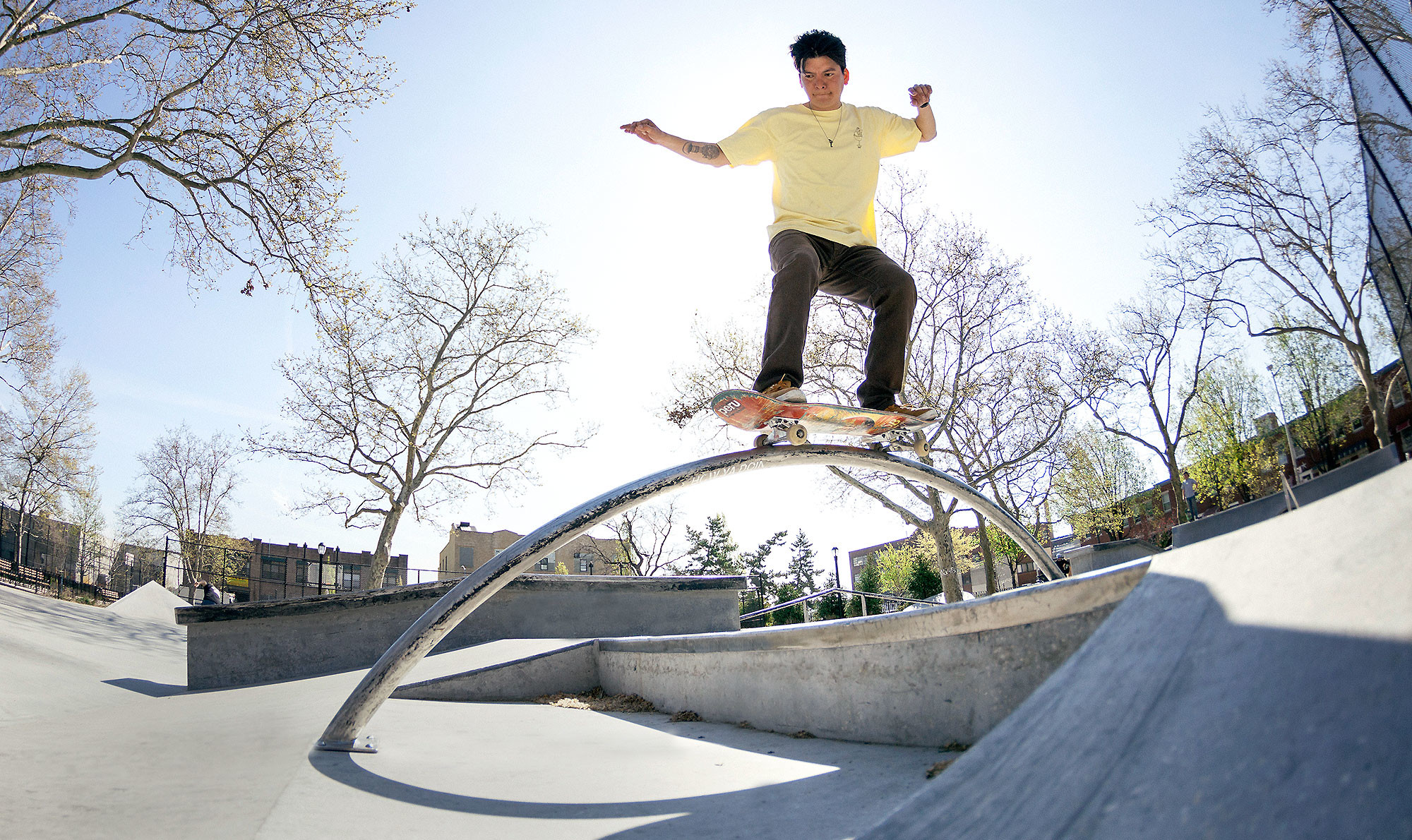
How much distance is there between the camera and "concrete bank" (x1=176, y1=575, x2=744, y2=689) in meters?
7.12

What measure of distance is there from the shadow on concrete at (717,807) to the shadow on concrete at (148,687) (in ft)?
16.4

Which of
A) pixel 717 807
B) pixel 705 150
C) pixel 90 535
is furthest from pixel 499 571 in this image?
pixel 90 535

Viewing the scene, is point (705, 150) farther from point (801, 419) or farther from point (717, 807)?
point (717, 807)

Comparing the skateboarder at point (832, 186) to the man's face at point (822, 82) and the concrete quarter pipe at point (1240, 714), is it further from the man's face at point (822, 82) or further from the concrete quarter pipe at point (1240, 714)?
the concrete quarter pipe at point (1240, 714)

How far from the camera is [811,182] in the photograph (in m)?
3.74

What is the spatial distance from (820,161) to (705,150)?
0.61 meters

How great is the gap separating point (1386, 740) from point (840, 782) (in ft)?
5.44

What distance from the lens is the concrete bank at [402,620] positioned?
7121 mm

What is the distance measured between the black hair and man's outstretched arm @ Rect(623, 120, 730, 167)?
748 mm

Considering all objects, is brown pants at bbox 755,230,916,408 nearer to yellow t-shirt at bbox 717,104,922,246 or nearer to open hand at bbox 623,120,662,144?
yellow t-shirt at bbox 717,104,922,246

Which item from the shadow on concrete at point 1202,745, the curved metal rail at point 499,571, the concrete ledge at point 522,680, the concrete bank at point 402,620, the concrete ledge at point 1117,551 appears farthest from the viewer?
the concrete bank at point 402,620

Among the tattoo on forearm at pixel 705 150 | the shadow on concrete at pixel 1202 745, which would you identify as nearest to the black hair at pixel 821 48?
the tattoo on forearm at pixel 705 150

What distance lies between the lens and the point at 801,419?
11.5 feet

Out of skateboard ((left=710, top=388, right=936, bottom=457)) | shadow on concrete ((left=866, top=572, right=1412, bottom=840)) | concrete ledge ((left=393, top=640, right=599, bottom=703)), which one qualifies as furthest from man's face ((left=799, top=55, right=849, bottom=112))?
concrete ledge ((left=393, top=640, right=599, bottom=703))
